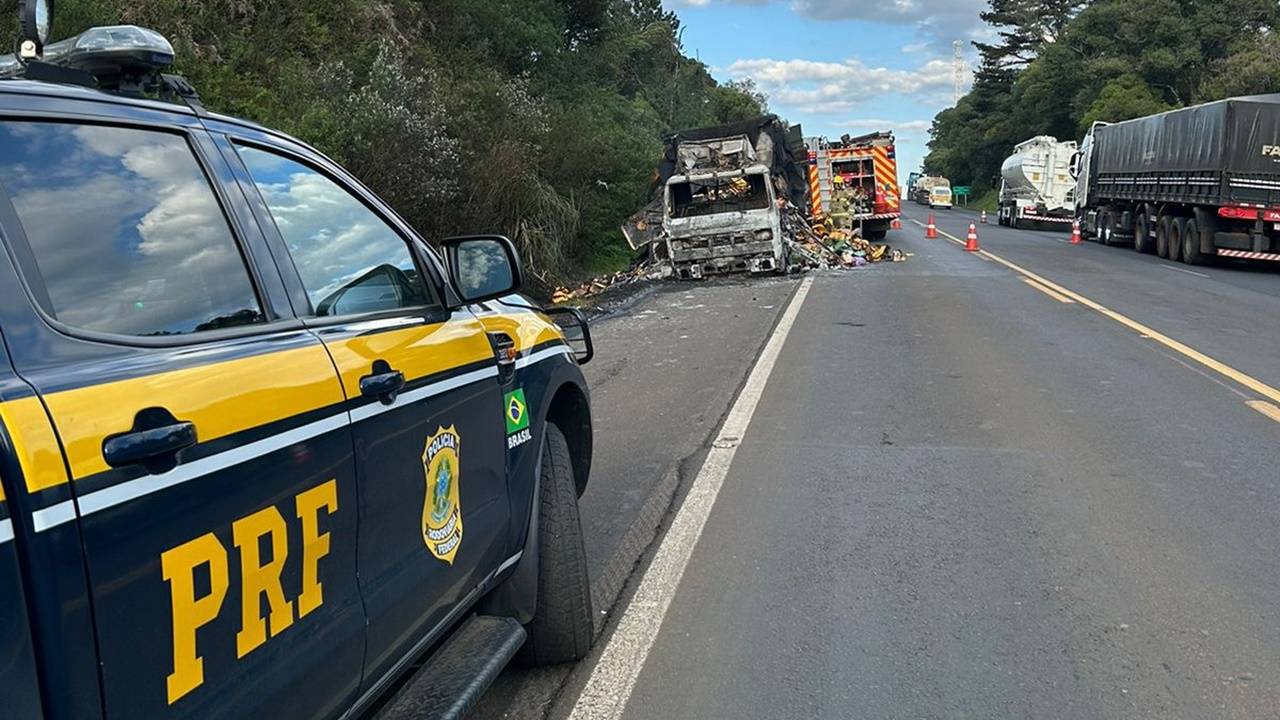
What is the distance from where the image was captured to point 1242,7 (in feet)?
187

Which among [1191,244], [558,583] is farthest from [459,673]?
[1191,244]

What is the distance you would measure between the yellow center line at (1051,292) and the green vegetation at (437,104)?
8.37 meters

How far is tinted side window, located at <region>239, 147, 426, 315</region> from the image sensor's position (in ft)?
9.14

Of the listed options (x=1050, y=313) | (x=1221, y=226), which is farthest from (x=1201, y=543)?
(x=1221, y=226)

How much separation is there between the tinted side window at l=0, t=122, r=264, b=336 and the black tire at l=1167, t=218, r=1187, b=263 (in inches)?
1008

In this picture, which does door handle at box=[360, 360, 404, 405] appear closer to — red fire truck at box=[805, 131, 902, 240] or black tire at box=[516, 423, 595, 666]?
black tire at box=[516, 423, 595, 666]

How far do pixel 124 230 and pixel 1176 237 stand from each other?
26.4 meters

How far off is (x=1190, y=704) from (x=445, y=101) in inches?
608

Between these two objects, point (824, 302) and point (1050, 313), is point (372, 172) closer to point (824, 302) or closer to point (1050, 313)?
point (824, 302)

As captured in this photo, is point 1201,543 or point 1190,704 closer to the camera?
point 1190,704

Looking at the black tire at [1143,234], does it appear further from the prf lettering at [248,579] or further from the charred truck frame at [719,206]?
the prf lettering at [248,579]

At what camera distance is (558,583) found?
12.7 feet

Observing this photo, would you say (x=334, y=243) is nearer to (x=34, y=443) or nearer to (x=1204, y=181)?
(x=34, y=443)

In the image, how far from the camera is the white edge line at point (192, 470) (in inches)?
65.2
